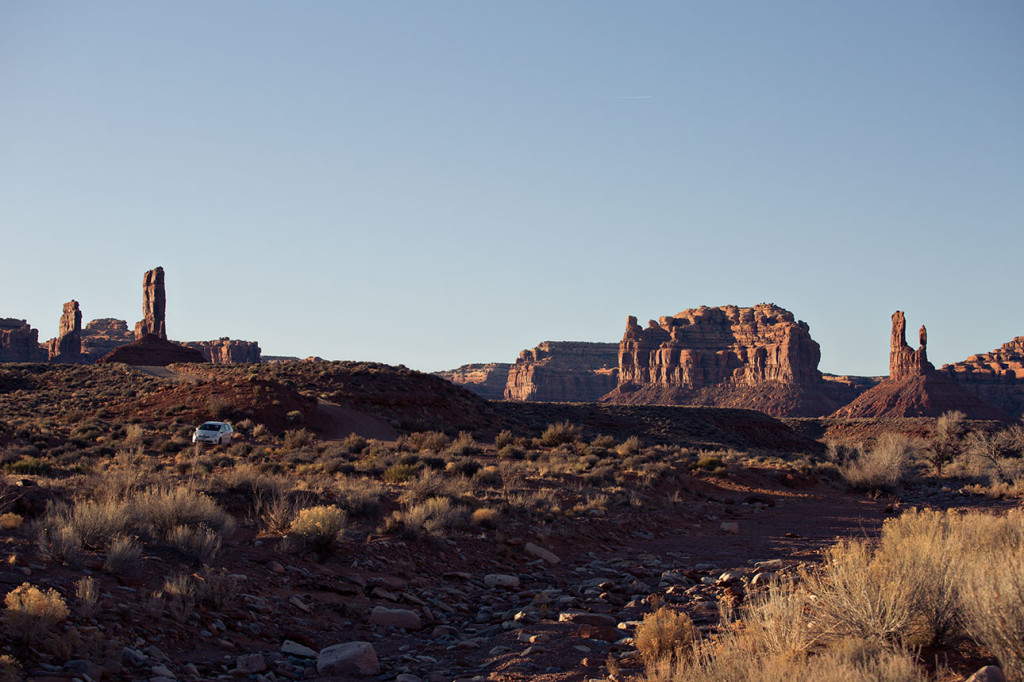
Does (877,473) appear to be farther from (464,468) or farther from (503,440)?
(464,468)

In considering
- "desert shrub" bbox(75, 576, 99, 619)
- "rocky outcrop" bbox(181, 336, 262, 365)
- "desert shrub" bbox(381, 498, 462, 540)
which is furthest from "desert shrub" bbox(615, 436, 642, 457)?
"rocky outcrop" bbox(181, 336, 262, 365)

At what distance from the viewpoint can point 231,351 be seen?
140375 mm

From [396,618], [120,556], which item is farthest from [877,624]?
[120,556]

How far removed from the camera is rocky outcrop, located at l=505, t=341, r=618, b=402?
16675 cm

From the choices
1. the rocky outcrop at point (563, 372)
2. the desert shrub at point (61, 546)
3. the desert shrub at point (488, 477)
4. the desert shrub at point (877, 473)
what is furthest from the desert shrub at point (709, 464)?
the rocky outcrop at point (563, 372)

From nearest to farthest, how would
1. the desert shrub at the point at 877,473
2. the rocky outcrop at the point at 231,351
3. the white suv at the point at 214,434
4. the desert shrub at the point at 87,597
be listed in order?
the desert shrub at the point at 87,597 → the desert shrub at the point at 877,473 → the white suv at the point at 214,434 → the rocky outcrop at the point at 231,351

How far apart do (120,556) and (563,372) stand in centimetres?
16727

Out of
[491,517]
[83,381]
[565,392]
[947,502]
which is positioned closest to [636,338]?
[565,392]

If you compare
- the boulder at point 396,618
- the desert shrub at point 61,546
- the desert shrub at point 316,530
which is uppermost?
the desert shrub at point 61,546

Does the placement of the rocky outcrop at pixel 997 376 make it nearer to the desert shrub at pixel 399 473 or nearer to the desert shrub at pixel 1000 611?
the desert shrub at pixel 399 473

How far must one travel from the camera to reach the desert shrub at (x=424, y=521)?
12.6 metres

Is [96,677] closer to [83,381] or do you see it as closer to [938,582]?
[938,582]

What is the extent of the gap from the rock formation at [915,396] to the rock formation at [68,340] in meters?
116

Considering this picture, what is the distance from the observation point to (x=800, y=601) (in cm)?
645
